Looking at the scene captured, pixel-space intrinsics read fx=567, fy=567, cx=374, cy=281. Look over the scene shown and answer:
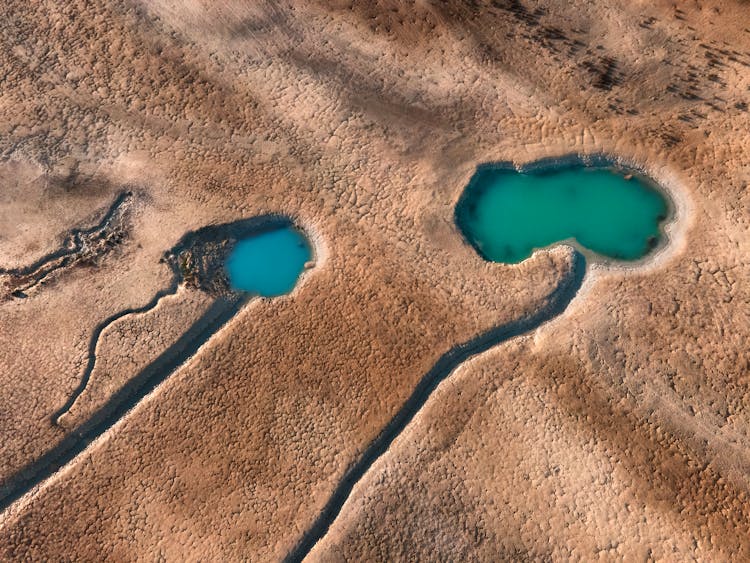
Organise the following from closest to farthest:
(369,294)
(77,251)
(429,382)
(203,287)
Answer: (429,382) < (369,294) < (203,287) < (77,251)

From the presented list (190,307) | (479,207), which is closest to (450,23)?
(479,207)

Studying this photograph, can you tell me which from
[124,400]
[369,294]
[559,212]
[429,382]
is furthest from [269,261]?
[559,212]

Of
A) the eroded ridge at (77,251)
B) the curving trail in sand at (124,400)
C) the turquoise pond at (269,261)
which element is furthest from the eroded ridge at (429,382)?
the eroded ridge at (77,251)

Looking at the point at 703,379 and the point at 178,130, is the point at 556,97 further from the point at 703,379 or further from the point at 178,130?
the point at 178,130

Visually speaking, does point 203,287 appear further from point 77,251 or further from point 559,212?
point 559,212

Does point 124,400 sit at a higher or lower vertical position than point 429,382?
higher
